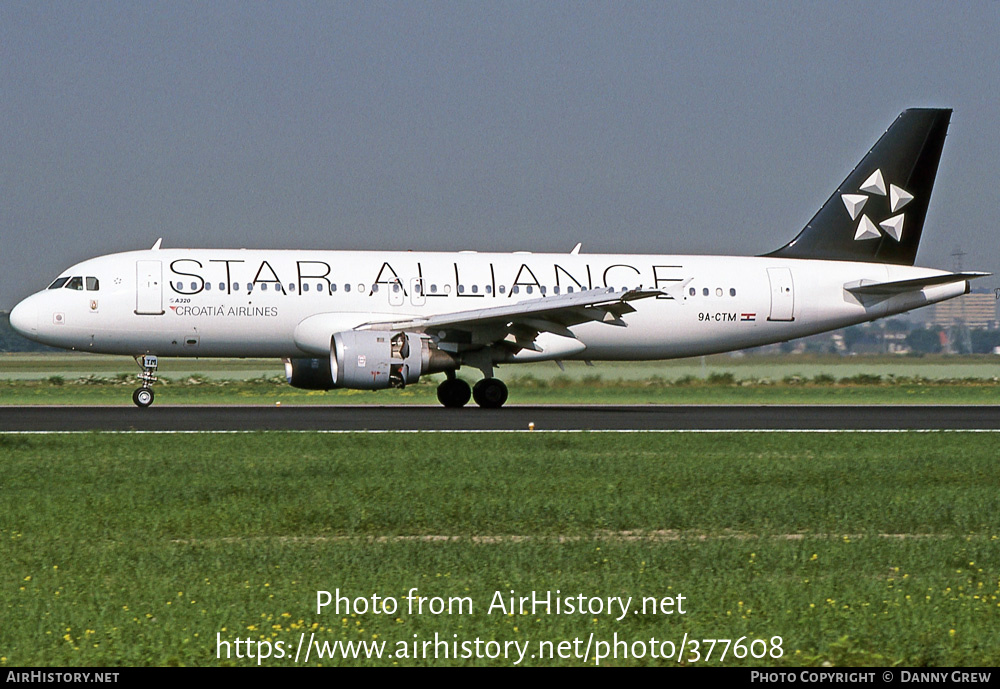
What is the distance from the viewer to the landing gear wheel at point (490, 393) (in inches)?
1160

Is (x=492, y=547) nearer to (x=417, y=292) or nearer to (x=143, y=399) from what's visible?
(x=417, y=292)

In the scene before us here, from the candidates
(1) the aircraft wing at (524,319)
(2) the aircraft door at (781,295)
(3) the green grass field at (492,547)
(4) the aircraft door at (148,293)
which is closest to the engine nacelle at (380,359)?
(1) the aircraft wing at (524,319)

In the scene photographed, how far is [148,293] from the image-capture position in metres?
28.3

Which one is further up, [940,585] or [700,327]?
[700,327]

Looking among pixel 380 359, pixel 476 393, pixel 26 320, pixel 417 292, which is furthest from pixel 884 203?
pixel 26 320

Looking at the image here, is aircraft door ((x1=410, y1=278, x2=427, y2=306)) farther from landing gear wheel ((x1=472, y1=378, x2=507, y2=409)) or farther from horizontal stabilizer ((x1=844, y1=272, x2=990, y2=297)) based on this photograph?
horizontal stabilizer ((x1=844, y1=272, x2=990, y2=297))

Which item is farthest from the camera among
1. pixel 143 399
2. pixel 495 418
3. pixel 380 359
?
pixel 143 399

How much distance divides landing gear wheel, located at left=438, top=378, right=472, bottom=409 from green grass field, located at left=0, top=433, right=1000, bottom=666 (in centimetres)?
1212

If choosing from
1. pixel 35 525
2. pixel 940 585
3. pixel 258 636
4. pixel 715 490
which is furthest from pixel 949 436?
pixel 258 636

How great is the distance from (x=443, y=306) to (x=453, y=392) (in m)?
2.05

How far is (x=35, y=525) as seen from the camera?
10773mm

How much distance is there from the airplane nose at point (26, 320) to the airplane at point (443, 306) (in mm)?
32
